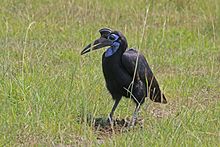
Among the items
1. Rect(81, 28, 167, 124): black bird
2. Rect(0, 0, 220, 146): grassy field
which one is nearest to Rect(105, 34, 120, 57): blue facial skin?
Rect(81, 28, 167, 124): black bird

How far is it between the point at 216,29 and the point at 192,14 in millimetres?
845

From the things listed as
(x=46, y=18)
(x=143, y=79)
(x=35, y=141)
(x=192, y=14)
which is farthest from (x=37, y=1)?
(x=35, y=141)

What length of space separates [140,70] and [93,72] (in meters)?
1.12

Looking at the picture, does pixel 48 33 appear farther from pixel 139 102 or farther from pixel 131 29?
pixel 139 102

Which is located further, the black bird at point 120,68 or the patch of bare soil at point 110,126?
the black bird at point 120,68

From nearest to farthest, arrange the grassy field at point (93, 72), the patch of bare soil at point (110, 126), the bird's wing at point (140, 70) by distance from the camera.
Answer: the grassy field at point (93, 72), the patch of bare soil at point (110, 126), the bird's wing at point (140, 70)

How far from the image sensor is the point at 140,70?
5457 millimetres

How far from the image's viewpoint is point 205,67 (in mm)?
7477

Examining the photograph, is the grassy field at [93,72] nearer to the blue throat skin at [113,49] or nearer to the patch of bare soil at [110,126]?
the patch of bare soil at [110,126]

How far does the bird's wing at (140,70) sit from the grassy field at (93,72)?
5.6 inches

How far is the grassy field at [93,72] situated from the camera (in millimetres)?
4832

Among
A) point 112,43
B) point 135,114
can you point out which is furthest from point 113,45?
point 135,114

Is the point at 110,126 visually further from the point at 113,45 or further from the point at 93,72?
the point at 93,72

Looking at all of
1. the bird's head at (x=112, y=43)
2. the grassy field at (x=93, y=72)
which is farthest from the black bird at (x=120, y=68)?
the grassy field at (x=93, y=72)
